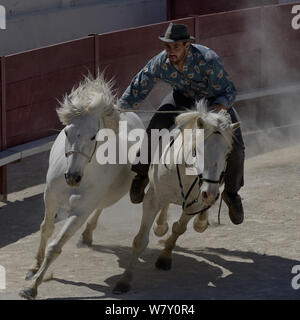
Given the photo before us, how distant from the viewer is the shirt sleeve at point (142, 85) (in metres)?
8.43

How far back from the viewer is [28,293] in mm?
7625

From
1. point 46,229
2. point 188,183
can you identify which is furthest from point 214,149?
point 46,229

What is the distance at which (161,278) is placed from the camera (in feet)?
27.6

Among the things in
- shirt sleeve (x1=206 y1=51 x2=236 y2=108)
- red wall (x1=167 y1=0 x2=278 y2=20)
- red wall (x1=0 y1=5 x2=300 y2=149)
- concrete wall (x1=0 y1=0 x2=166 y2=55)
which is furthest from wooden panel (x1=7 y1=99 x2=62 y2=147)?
red wall (x1=167 y1=0 x2=278 y2=20)

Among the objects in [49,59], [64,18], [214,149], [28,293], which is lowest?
[28,293]

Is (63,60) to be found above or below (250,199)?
above

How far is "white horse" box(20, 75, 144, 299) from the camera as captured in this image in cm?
767

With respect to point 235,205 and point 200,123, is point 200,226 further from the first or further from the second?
point 200,123

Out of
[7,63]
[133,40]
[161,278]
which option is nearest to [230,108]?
[161,278]

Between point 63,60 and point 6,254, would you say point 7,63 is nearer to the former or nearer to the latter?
point 63,60

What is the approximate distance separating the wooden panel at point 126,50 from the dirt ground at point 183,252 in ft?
6.04

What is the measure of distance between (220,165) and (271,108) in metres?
7.53

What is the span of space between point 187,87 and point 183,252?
5.08ft
